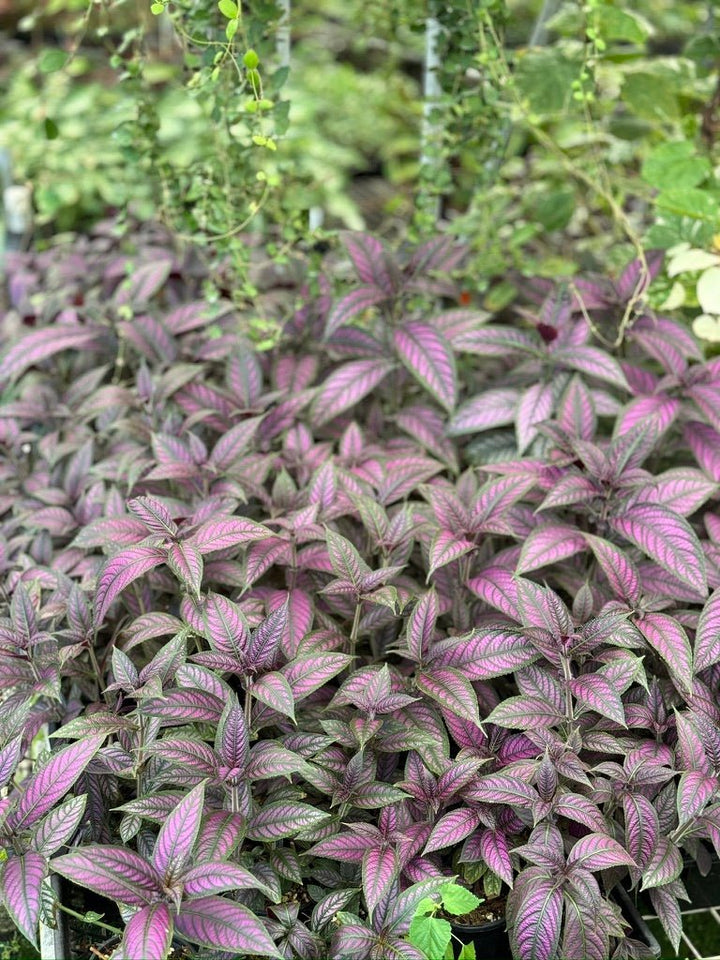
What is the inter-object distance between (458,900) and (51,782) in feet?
1.60

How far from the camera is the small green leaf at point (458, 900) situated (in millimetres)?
1075

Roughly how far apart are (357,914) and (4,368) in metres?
1.25

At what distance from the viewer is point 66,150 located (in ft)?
9.98

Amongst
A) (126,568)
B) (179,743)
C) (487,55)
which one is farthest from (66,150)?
(179,743)

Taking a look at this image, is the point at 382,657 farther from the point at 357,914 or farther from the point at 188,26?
the point at 188,26

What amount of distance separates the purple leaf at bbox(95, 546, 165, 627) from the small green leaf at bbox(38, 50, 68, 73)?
1.11 metres

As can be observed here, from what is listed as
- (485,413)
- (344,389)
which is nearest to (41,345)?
(344,389)

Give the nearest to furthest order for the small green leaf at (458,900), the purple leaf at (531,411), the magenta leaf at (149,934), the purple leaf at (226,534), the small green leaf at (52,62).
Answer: the magenta leaf at (149,934) → the small green leaf at (458,900) → the purple leaf at (226,534) → the purple leaf at (531,411) → the small green leaf at (52,62)

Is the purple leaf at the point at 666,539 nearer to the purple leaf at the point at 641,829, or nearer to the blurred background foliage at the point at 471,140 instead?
the purple leaf at the point at 641,829

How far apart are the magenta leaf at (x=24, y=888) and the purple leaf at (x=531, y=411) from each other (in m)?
0.96

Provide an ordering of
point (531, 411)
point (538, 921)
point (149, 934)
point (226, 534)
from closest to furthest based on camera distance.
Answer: point (149, 934) < point (538, 921) < point (226, 534) < point (531, 411)

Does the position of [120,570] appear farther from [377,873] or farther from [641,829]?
[641,829]

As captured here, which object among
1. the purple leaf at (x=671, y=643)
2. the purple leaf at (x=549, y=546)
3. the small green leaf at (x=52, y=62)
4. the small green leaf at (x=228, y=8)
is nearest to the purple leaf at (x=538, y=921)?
the purple leaf at (x=671, y=643)

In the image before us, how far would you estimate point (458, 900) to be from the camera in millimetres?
1079
